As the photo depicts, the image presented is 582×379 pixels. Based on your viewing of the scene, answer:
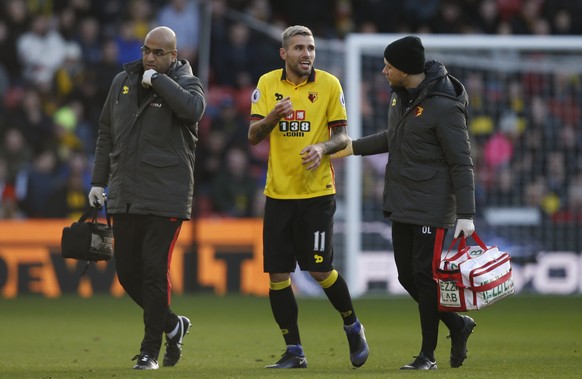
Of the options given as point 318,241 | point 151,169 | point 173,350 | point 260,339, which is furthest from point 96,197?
point 260,339

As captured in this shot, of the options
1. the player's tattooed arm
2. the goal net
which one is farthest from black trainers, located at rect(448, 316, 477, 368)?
the goal net

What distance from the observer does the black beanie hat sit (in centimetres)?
874

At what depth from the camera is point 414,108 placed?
8781mm

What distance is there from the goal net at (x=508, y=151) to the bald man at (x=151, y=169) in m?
8.21

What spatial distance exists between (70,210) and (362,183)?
4082 millimetres

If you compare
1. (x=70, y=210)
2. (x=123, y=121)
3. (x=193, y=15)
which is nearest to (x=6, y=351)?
(x=123, y=121)

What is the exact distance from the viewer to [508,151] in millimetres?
18359

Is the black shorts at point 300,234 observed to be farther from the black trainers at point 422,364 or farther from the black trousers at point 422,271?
the black trainers at point 422,364

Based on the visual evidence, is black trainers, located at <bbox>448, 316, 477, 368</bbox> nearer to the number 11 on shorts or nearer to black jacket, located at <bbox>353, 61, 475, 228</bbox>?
black jacket, located at <bbox>353, 61, 475, 228</bbox>

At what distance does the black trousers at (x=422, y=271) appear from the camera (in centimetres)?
873

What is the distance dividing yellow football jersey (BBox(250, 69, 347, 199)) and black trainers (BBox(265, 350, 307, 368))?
43.1 inches

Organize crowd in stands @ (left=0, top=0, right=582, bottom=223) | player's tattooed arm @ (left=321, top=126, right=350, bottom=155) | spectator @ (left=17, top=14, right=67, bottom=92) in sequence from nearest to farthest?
player's tattooed arm @ (left=321, top=126, right=350, bottom=155) → crowd in stands @ (left=0, top=0, right=582, bottom=223) → spectator @ (left=17, top=14, right=67, bottom=92)

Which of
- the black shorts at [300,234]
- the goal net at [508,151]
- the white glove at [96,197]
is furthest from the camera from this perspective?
the goal net at [508,151]

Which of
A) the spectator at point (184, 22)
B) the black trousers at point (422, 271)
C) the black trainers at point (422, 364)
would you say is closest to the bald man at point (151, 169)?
the black trousers at point (422, 271)
